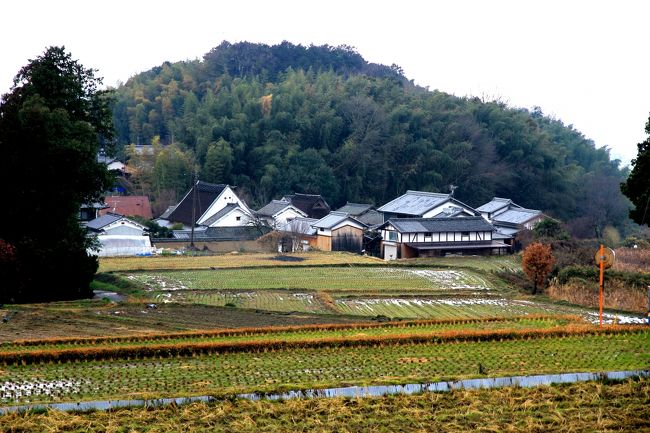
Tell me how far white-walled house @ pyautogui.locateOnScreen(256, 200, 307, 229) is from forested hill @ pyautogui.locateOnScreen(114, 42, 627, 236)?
133 inches

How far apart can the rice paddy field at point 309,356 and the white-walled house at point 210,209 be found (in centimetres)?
1559

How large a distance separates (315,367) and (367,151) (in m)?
37.2

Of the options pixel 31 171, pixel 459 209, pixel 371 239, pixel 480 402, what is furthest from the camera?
pixel 459 209

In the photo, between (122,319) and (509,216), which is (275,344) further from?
(509,216)

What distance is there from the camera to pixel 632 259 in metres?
28.9

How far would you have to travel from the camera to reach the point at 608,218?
47250mm

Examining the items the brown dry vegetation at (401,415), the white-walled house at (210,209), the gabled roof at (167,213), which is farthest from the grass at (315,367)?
the gabled roof at (167,213)

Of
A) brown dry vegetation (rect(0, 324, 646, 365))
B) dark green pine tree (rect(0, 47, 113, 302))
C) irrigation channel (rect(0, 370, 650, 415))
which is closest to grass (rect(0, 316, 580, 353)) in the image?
brown dry vegetation (rect(0, 324, 646, 365))

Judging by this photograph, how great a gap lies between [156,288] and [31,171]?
4921 millimetres

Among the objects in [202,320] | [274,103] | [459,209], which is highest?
[274,103]

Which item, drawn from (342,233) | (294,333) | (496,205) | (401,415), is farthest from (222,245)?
(401,415)

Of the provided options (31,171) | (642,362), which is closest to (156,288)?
(31,171)

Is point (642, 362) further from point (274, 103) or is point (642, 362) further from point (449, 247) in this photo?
point (274, 103)

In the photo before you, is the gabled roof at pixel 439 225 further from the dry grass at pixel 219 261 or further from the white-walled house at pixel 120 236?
the white-walled house at pixel 120 236
